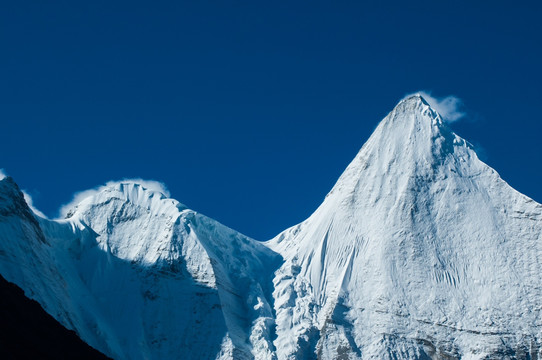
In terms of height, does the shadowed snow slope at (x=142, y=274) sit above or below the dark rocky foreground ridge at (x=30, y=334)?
above

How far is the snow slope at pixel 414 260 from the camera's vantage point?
469ft

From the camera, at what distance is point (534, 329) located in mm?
142625

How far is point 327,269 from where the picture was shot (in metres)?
158

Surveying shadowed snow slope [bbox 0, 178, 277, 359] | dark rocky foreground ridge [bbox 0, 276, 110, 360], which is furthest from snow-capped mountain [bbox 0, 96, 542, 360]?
dark rocky foreground ridge [bbox 0, 276, 110, 360]

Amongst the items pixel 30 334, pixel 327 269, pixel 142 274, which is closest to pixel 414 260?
pixel 327 269

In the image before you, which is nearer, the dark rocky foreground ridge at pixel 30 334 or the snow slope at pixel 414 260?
the dark rocky foreground ridge at pixel 30 334

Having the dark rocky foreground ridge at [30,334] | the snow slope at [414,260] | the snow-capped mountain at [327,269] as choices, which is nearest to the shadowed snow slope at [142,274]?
the snow-capped mountain at [327,269]

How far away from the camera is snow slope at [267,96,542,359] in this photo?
142875mm

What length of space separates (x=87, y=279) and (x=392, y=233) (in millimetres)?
42647

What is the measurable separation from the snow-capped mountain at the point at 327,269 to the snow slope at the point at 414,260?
0.21 metres

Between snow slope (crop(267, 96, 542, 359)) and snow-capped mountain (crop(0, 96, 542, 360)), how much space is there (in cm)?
21

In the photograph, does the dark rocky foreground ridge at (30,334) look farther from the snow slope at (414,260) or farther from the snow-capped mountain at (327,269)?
the snow slope at (414,260)

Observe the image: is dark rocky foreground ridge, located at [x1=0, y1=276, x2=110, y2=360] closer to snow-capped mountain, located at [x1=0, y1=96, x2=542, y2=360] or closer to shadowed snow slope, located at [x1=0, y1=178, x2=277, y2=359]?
shadowed snow slope, located at [x1=0, y1=178, x2=277, y2=359]

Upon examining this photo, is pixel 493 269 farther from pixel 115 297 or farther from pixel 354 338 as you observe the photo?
pixel 115 297
